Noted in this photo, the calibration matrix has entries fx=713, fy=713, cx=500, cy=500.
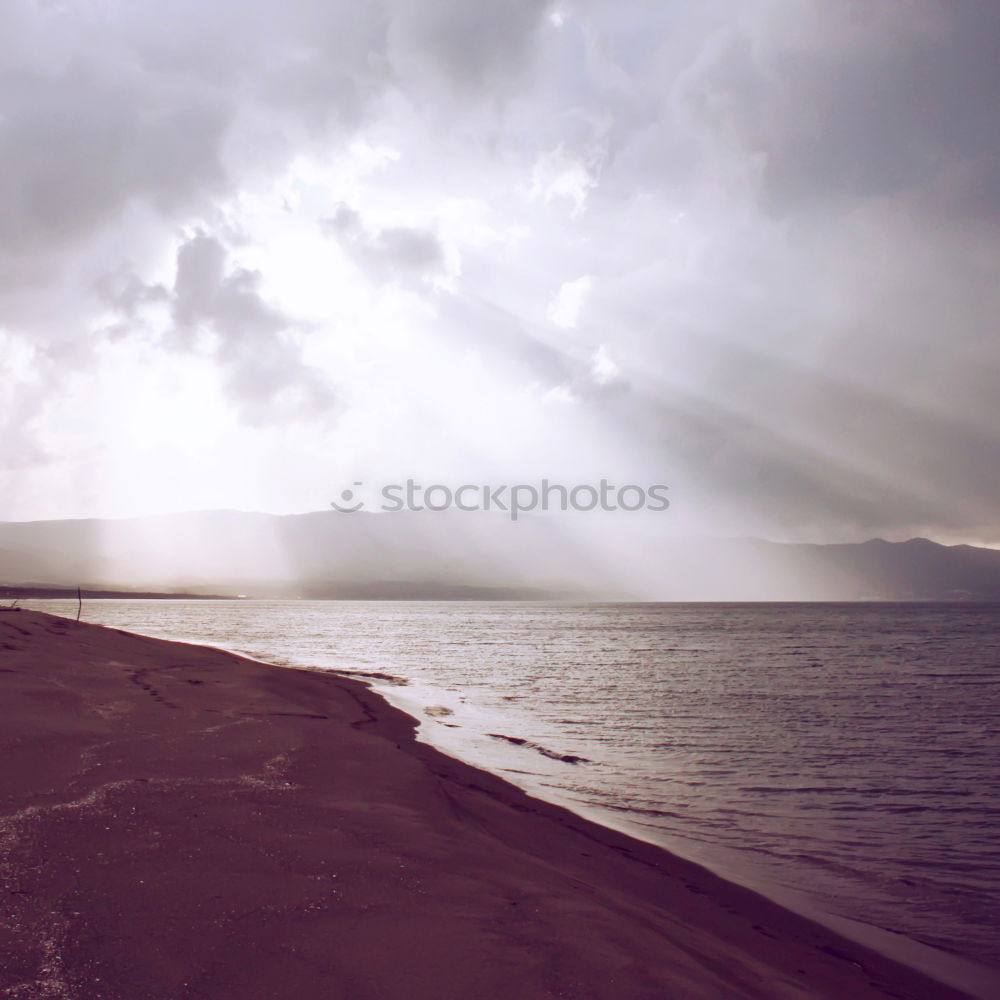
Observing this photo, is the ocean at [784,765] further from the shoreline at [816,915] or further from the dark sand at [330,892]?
the dark sand at [330,892]

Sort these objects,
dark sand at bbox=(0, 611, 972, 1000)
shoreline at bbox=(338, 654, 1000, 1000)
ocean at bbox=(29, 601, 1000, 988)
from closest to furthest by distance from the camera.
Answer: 1. dark sand at bbox=(0, 611, 972, 1000)
2. shoreline at bbox=(338, 654, 1000, 1000)
3. ocean at bbox=(29, 601, 1000, 988)

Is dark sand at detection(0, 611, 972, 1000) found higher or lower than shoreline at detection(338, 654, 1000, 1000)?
higher

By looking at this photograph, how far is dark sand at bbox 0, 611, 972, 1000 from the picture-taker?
4.60 m

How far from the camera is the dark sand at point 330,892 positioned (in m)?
4.60

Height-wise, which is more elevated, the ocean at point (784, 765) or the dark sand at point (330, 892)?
the dark sand at point (330, 892)

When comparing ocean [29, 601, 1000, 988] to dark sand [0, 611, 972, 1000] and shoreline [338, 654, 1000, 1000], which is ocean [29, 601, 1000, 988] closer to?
shoreline [338, 654, 1000, 1000]

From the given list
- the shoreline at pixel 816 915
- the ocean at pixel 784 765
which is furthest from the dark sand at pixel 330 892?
the ocean at pixel 784 765

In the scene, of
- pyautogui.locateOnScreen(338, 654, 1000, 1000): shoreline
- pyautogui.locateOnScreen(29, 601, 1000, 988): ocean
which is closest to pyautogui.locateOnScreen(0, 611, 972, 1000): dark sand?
pyautogui.locateOnScreen(338, 654, 1000, 1000): shoreline

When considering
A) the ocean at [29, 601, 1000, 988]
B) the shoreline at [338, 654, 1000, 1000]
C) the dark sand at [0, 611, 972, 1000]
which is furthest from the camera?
the ocean at [29, 601, 1000, 988]

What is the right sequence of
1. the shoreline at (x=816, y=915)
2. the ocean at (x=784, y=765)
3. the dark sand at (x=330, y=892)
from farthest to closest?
the ocean at (x=784, y=765) < the shoreline at (x=816, y=915) < the dark sand at (x=330, y=892)

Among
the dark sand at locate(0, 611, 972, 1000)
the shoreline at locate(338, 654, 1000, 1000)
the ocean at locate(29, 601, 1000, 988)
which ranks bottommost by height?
the ocean at locate(29, 601, 1000, 988)

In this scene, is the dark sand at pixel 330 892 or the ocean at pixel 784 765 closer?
the dark sand at pixel 330 892

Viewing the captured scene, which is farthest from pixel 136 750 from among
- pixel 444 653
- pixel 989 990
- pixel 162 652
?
pixel 444 653

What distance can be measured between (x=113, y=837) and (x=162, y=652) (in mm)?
29477
